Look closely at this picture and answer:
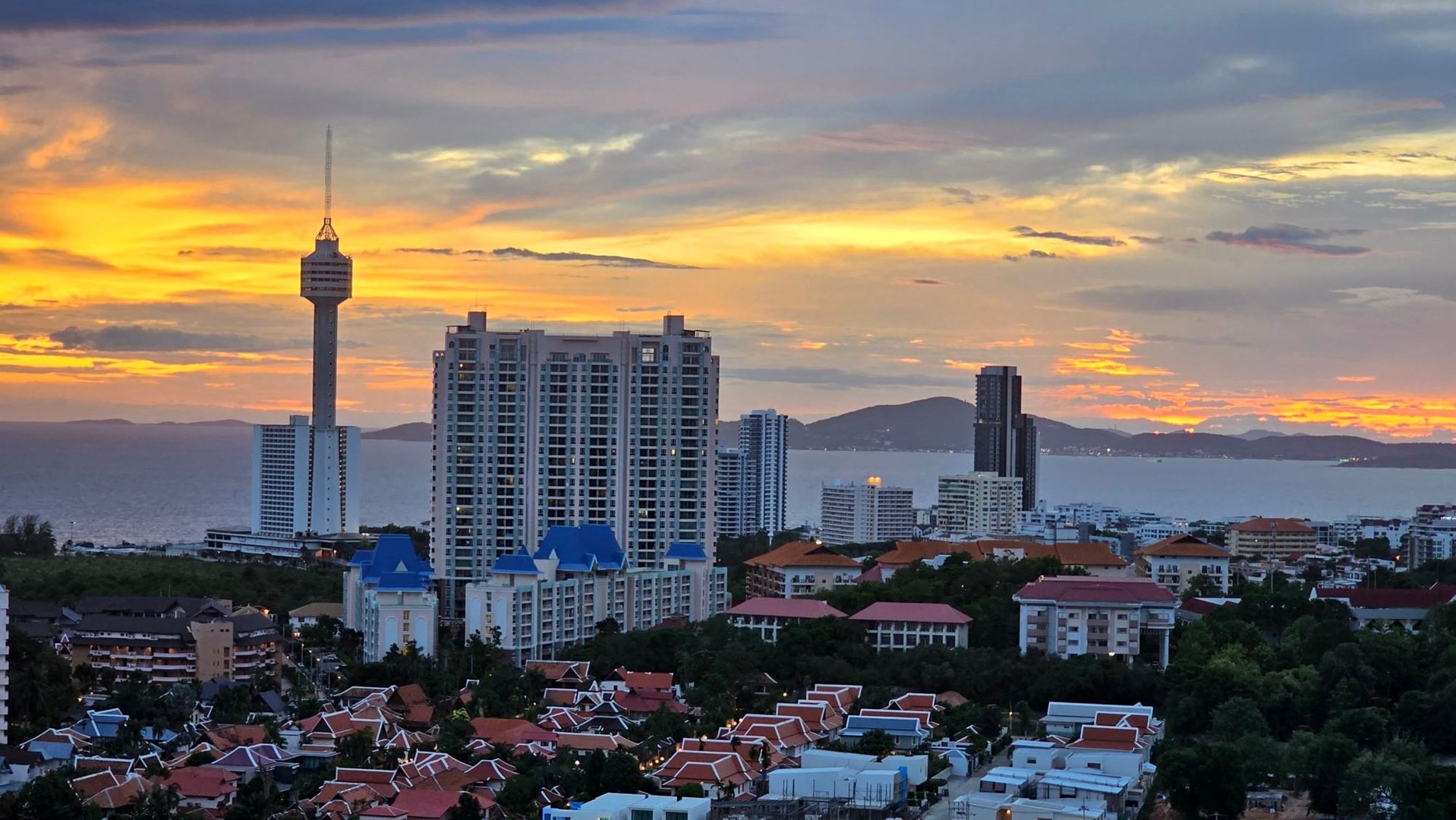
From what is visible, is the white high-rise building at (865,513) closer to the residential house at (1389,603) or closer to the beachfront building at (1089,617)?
the residential house at (1389,603)

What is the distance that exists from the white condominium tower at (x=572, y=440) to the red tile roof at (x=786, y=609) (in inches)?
202

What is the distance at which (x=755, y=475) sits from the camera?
7081 cm

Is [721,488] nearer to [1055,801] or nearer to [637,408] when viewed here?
[637,408]

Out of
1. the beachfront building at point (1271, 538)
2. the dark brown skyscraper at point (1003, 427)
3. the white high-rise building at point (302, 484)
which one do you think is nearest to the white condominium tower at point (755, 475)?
the dark brown skyscraper at point (1003, 427)

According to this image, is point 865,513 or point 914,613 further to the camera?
point 865,513

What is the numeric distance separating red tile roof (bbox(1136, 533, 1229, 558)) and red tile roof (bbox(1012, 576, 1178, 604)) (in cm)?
1155

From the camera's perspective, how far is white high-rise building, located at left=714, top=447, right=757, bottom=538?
6850 centimetres

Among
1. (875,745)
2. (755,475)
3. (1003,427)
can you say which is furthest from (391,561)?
(1003,427)

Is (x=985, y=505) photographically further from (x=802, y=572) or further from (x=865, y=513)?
(x=802, y=572)

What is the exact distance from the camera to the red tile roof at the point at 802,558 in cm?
4256

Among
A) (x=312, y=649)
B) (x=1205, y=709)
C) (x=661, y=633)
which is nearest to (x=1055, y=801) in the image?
(x=1205, y=709)

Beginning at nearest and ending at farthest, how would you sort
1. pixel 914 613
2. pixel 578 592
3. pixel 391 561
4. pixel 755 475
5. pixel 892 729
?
pixel 892 729 < pixel 914 613 < pixel 391 561 < pixel 578 592 < pixel 755 475

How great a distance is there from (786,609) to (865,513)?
41.4m

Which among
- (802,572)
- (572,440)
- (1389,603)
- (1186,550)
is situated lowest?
(1389,603)
